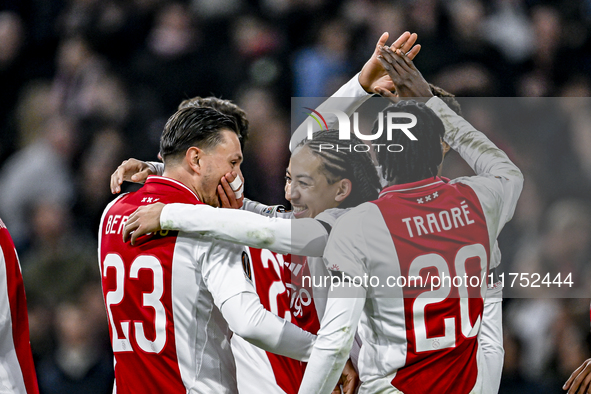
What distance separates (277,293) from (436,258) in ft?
2.48

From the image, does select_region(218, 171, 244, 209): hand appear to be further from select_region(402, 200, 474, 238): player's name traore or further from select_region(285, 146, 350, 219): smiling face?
select_region(402, 200, 474, 238): player's name traore

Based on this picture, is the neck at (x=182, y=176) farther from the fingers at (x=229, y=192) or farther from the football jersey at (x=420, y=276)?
the football jersey at (x=420, y=276)

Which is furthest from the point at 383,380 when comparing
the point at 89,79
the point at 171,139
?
the point at 89,79

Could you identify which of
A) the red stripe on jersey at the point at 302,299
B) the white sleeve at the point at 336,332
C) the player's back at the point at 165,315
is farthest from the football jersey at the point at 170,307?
the red stripe on jersey at the point at 302,299

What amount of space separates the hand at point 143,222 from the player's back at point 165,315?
5 cm

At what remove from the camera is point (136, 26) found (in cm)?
568

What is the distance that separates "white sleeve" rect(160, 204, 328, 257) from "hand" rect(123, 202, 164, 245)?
3 centimetres

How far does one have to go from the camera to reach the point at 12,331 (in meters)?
2.35

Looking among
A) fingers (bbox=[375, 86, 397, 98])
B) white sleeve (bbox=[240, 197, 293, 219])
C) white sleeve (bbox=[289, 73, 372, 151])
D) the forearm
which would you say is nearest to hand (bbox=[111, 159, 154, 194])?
white sleeve (bbox=[240, 197, 293, 219])

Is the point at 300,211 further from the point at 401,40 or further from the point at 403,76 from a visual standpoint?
the point at 401,40

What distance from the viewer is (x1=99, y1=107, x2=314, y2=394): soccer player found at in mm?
2004

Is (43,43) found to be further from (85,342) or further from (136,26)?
(85,342)

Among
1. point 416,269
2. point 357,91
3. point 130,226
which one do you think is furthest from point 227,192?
point 357,91

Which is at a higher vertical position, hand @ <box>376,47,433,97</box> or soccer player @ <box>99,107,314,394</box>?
hand @ <box>376,47,433,97</box>
